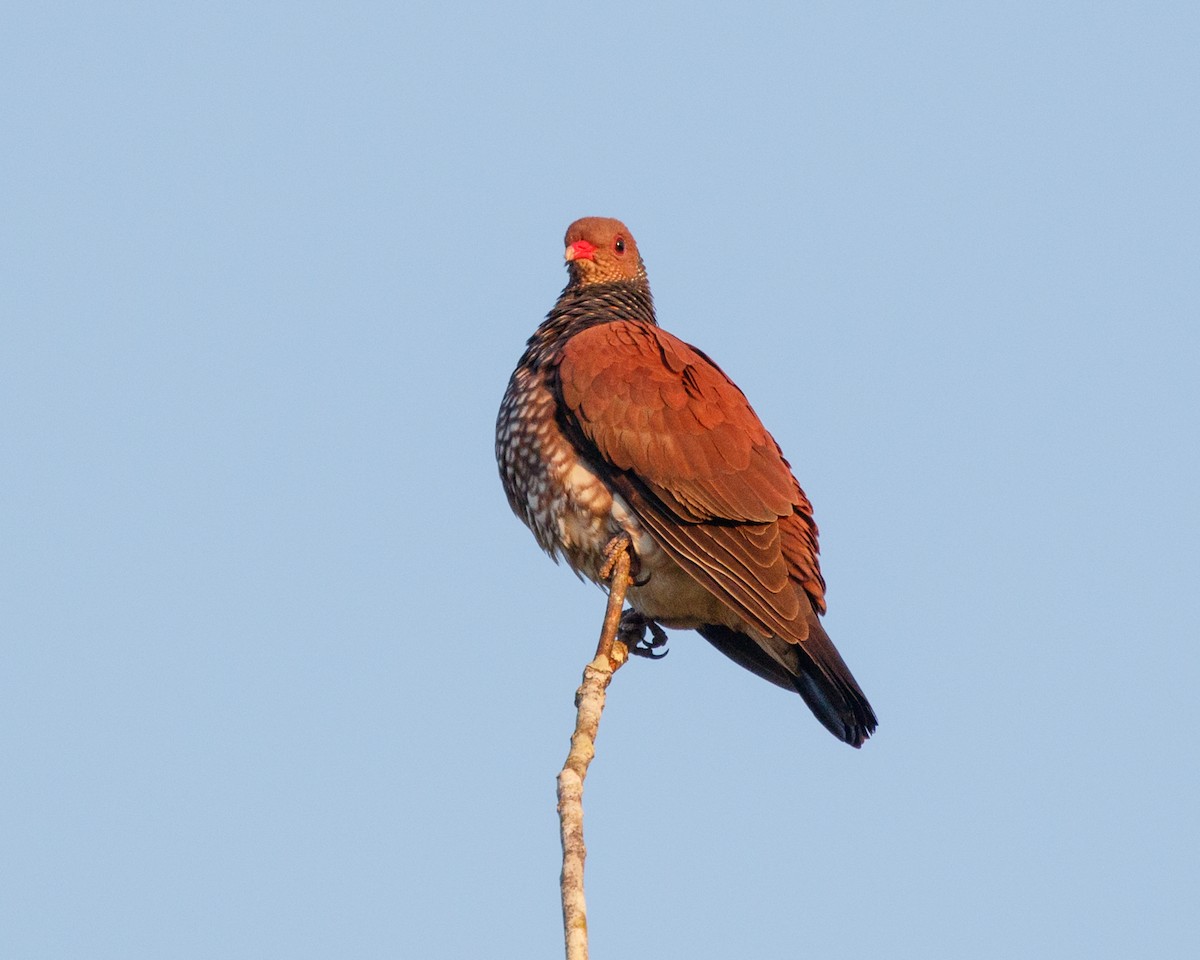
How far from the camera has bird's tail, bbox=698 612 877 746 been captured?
5461 mm

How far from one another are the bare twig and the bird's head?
1901 mm

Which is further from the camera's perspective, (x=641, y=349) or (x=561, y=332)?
(x=561, y=332)

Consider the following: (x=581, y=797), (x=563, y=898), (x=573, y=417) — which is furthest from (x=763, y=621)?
(x=563, y=898)

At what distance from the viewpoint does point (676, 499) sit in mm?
5586

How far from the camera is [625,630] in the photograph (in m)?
6.00

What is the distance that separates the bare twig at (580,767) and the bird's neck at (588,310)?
52.8 inches

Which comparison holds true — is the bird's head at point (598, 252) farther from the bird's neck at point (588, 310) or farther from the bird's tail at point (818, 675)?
the bird's tail at point (818, 675)

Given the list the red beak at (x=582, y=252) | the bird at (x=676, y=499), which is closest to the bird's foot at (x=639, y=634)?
the bird at (x=676, y=499)

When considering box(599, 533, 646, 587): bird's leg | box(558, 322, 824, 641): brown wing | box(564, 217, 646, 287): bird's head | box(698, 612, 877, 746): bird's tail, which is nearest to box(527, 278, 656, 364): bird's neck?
box(564, 217, 646, 287): bird's head

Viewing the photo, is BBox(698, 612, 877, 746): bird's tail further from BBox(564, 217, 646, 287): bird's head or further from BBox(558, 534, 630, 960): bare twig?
BBox(564, 217, 646, 287): bird's head

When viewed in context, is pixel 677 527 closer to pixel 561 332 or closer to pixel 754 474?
pixel 754 474

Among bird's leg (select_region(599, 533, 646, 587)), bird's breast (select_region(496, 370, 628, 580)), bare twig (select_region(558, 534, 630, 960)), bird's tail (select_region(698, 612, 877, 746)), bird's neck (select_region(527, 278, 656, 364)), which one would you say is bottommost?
bare twig (select_region(558, 534, 630, 960))

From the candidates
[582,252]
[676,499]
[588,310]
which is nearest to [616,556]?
[676,499]

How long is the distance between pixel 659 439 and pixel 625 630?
2.43ft
